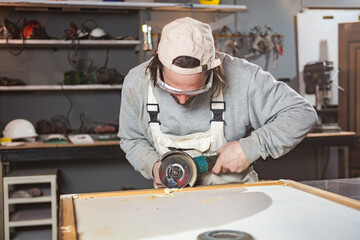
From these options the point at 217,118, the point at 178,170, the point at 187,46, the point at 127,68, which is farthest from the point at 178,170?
the point at 127,68

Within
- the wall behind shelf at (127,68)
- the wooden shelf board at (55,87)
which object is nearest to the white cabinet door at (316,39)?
the wall behind shelf at (127,68)

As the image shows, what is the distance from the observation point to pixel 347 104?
17.1 ft

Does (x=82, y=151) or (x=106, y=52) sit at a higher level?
(x=106, y=52)

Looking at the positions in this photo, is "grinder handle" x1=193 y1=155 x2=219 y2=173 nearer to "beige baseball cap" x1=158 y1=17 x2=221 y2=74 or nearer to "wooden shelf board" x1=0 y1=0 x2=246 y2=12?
"beige baseball cap" x1=158 y1=17 x2=221 y2=74

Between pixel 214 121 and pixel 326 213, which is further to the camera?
pixel 214 121

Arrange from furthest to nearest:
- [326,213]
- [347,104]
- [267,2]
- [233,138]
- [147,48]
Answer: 1. [267,2]
2. [347,104]
3. [147,48]
4. [233,138]
5. [326,213]

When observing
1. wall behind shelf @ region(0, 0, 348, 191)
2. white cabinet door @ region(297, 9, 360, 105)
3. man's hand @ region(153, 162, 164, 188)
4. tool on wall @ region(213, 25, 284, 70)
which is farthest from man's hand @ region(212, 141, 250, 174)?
white cabinet door @ region(297, 9, 360, 105)

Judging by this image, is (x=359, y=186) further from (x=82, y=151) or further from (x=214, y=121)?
(x=82, y=151)

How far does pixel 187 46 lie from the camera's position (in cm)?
183

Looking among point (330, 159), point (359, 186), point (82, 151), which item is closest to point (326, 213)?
point (359, 186)

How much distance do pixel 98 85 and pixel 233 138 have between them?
279 centimetres

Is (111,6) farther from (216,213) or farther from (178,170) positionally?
(216,213)

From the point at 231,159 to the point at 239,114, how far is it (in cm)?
26

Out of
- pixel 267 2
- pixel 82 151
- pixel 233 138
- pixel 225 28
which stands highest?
pixel 267 2
